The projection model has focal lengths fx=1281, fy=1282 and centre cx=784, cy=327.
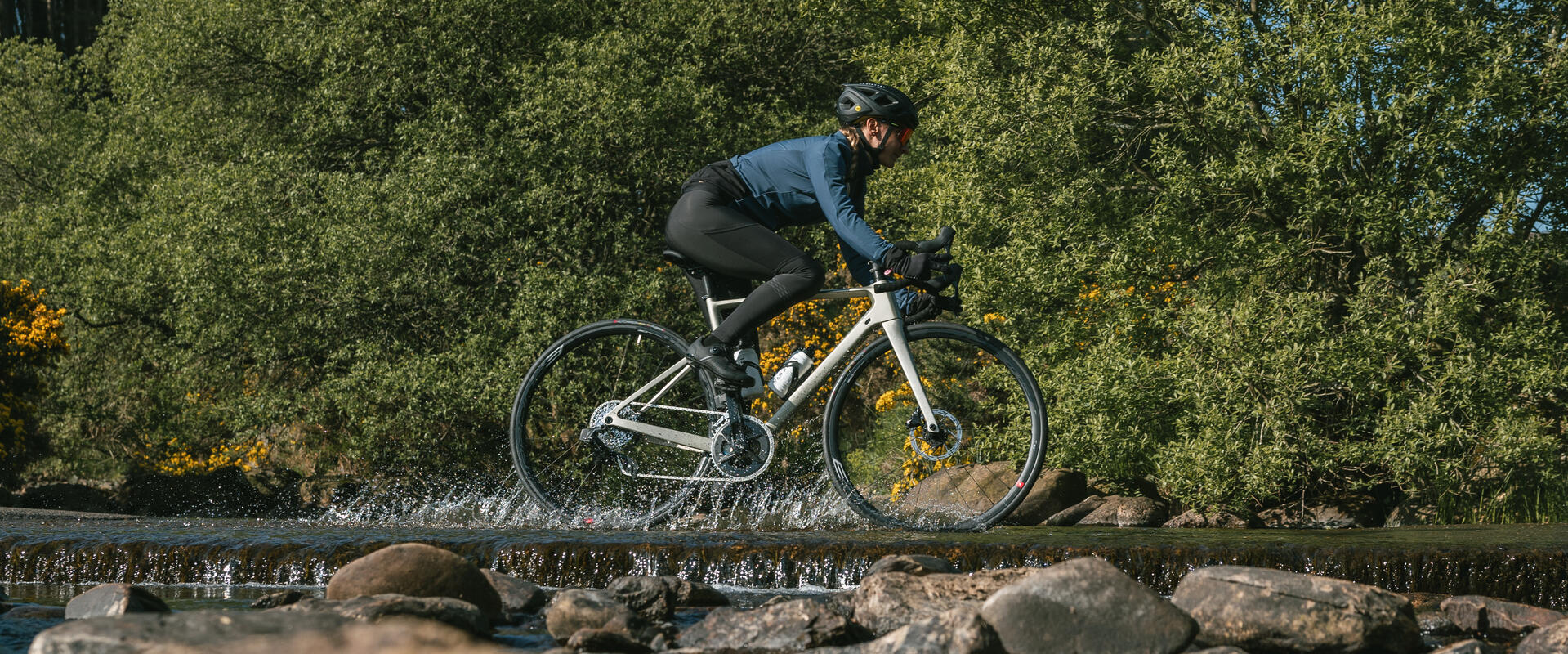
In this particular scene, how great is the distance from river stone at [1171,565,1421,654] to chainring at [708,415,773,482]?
2.10 metres

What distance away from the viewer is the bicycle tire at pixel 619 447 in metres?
5.82

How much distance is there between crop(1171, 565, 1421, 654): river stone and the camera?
3668mm

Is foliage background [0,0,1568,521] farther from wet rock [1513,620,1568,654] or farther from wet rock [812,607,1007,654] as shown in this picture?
wet rock [812,607,1007,654]

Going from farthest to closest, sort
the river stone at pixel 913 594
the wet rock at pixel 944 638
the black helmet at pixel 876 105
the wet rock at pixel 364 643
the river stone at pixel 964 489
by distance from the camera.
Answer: the river stone at pixel 964 489 < the black helmet at pixel 876 105 < the river stone at pixel 913 594 < the wet rock at pixel 944 638 < the wet rock at pixel 364 643

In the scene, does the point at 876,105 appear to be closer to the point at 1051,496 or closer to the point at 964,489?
the point at 964,489

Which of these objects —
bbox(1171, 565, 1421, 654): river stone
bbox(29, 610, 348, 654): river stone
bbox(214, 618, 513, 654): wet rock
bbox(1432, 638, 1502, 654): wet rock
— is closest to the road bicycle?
bbox(1171, 565, 1421, 654): river stone

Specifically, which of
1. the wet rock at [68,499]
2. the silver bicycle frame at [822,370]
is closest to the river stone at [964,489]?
the silver bicycle frame at [822,370]

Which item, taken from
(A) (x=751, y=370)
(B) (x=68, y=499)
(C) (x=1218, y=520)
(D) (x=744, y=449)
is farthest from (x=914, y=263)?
(B) (x=68, y=499)

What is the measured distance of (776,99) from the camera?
15.0 metres

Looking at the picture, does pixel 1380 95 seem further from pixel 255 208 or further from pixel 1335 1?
pixel 255 208

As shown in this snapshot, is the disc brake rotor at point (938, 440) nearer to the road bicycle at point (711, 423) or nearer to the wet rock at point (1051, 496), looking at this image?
the road bicycle at point (711, 423)

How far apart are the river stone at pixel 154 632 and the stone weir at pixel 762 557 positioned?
254cm

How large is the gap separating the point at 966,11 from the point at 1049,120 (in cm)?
370

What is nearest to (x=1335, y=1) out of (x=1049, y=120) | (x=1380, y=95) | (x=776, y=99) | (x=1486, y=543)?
(x=1380, y=95)
